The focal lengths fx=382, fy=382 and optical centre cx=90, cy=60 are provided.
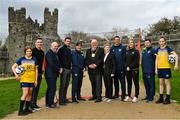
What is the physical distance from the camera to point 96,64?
11.6 m

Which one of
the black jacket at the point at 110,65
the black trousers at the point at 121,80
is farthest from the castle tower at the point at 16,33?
the black jacket at the point at 110,65

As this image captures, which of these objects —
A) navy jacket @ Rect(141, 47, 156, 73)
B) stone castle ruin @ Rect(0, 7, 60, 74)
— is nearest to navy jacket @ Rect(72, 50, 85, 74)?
navy jacket @ Rect(141, 47, 156, 73)

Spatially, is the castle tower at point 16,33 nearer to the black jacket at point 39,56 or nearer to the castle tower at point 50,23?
the castle tower at point 50,23

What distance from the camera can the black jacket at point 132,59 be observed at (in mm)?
11719

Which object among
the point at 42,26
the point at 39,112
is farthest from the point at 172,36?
the point at 39,112

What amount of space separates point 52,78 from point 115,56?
7.37 feet

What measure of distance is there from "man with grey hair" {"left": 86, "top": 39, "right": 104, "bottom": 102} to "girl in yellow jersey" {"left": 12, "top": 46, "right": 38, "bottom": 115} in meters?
2.07

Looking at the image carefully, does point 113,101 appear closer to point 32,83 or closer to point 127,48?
point 127,48

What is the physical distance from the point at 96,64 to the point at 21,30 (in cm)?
4748

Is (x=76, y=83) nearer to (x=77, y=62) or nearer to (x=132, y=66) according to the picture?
(x=77, y=62)

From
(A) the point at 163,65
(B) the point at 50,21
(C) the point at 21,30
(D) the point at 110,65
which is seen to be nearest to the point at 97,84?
(D) the point at 110,65

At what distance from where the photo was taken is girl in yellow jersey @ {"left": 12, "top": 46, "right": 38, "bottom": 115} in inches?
393

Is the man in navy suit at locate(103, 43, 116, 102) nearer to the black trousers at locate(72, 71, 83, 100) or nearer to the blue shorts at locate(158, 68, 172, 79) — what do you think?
the black trousers at locate(72, 71, 83, 100)

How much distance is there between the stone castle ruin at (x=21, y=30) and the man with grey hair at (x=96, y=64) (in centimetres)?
4565
